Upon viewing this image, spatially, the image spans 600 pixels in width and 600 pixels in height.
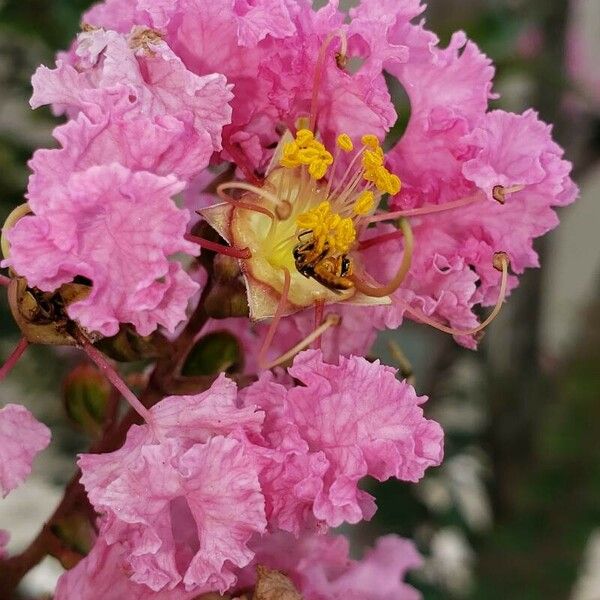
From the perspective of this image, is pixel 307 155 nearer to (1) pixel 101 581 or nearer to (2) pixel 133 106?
(2) pixel 133 106

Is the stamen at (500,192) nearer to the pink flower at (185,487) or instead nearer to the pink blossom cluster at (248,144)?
the pink blossom cluster at (248,144)

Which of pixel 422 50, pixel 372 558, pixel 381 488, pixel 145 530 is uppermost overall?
pixel 422 50

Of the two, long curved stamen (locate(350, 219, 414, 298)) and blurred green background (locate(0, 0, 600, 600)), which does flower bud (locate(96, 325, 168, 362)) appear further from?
blurred green background (locate(0, 0, 600, 600))


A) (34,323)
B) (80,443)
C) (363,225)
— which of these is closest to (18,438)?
(34,323)

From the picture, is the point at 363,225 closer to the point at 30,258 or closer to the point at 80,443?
the point at 30,258

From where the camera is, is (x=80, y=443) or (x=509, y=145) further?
(x=80, y=443)
